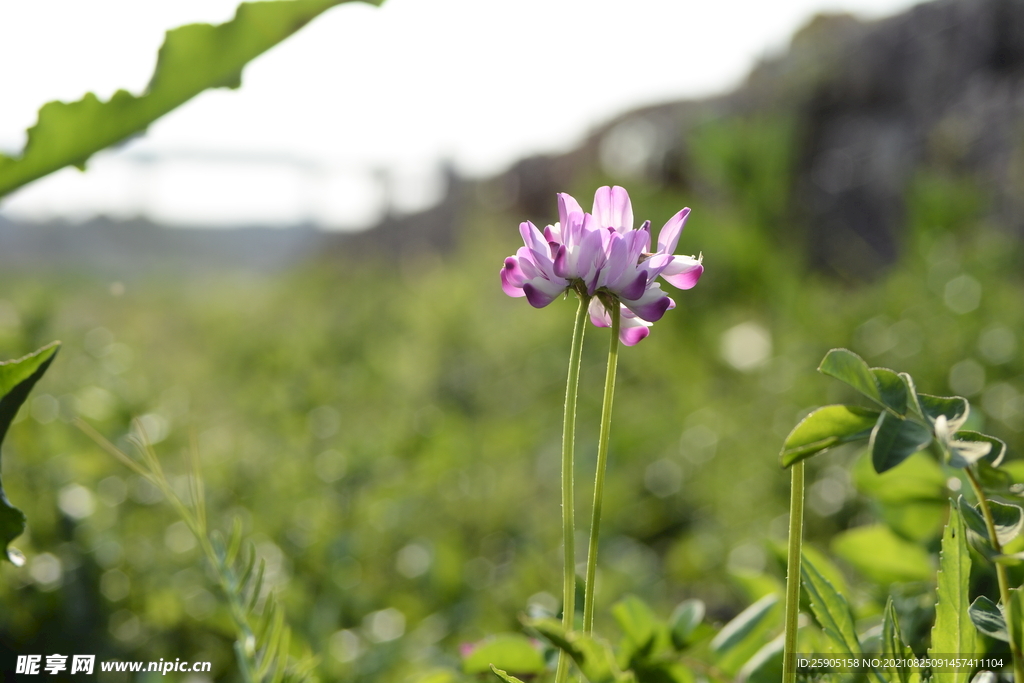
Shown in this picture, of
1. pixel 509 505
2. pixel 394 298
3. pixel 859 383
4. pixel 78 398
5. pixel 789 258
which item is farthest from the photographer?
pixel 394 298

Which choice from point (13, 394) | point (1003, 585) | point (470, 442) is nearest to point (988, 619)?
point (1003, 585)

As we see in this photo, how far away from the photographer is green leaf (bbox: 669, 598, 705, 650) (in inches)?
16.1

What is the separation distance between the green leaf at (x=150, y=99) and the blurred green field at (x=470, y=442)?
0.32 m

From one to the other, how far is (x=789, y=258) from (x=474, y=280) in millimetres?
1161

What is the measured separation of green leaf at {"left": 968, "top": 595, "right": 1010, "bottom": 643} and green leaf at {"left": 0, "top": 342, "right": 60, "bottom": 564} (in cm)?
39

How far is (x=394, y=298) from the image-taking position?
146 inches

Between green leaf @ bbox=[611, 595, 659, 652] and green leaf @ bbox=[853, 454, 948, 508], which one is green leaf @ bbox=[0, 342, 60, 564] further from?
green leaf @ bbox=[853, 454, 948, 508]

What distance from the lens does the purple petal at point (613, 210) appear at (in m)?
0.34

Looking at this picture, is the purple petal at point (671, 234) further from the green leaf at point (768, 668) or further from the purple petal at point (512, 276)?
the green leaf at point (768, 668)

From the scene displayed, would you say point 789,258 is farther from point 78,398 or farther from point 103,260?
point 103,260

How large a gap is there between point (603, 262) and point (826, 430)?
108 millimetres

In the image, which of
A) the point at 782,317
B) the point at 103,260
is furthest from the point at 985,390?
the point at 103,260

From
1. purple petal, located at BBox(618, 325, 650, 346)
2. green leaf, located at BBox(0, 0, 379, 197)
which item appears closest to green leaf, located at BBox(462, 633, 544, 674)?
purple petal, located at BBox(618, 325, 650, 346)

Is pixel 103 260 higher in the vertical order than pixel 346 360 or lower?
lower
